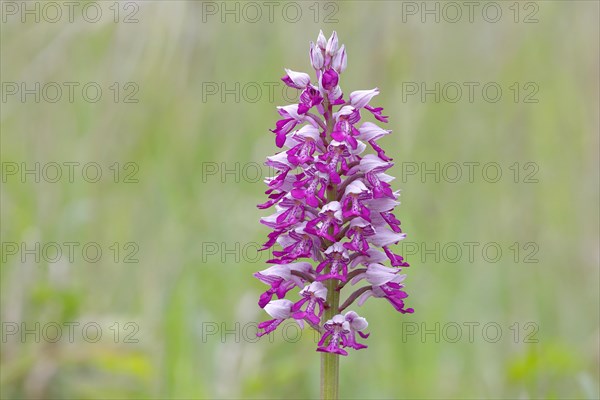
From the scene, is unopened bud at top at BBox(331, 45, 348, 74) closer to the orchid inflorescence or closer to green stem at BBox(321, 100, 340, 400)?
the orchid inflorescence

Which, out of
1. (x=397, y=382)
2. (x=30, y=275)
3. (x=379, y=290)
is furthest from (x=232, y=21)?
(x=379, y=290)

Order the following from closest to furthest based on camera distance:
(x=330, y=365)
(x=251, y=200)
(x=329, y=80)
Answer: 1. (x=330, y=365)
2. (x=329, y=80)
3. (x=251, y=200)

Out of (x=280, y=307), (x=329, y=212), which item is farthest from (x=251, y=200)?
(x=329, y=212)

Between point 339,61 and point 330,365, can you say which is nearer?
point 330,365

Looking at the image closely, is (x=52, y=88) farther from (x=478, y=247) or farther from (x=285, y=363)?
(x=478, y=247)

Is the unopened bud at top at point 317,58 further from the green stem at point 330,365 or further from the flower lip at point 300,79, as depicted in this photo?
the green stem at point 330,365

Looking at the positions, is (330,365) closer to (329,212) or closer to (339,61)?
(329,212)

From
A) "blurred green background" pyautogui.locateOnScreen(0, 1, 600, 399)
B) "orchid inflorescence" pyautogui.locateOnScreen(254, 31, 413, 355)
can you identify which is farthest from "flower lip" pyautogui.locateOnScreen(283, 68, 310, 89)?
"blurred green background" pyautogui.locateOnScreen(0, 1, 600, 399)
